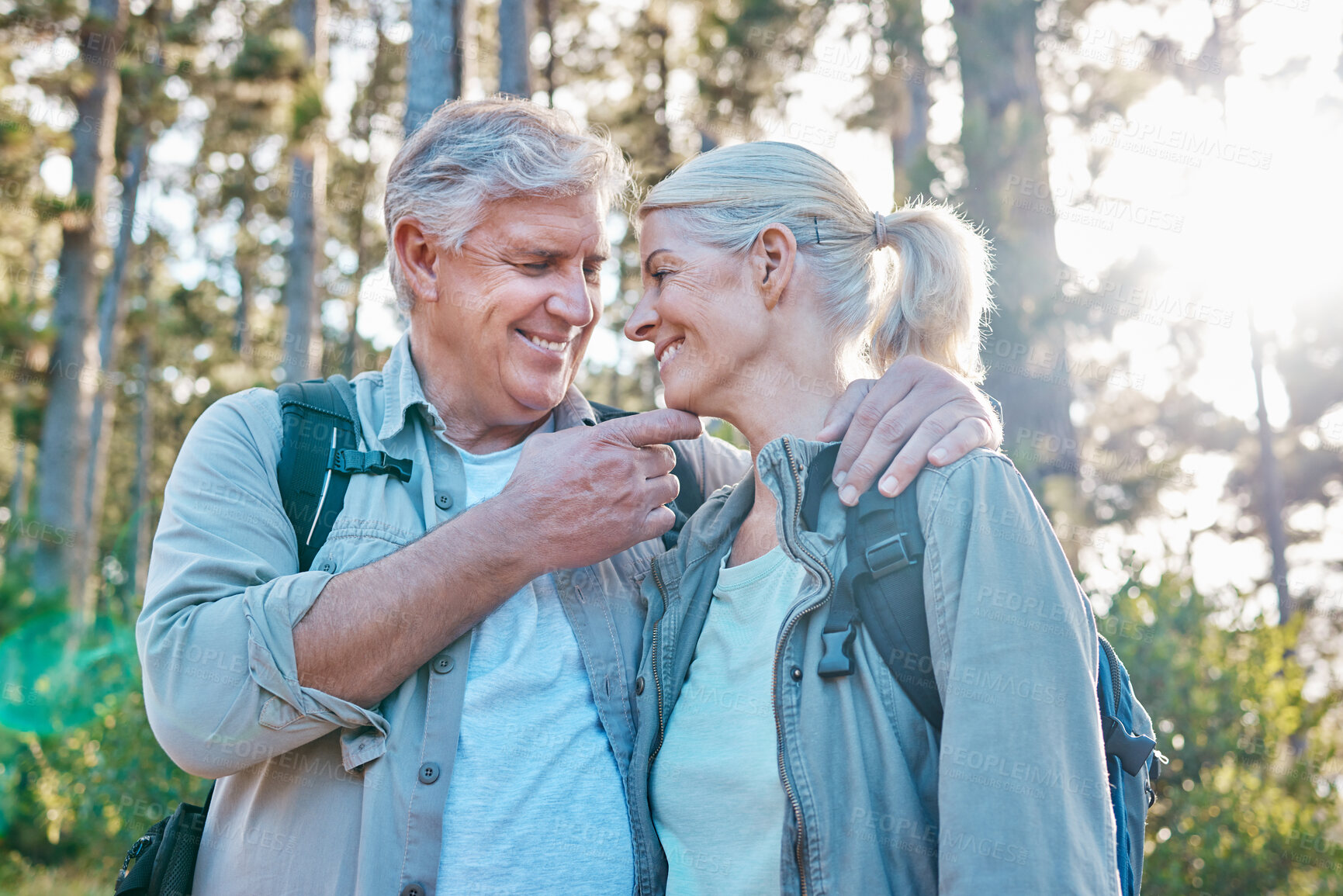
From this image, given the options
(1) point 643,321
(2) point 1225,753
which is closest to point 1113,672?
(1) point 643,321

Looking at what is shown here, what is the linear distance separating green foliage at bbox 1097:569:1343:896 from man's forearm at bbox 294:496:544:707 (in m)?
4.28

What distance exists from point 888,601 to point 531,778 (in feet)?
3.00

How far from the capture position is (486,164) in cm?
272

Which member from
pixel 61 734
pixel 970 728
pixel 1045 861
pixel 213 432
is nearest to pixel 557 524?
pixel 213 432

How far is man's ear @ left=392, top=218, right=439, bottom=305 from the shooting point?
2.83 meters

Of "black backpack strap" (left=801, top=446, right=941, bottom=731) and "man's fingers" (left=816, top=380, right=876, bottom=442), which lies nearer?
"black backpack strap" (left=801, top=446, right=941, bottom=731)

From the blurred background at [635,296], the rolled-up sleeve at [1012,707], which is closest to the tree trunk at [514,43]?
the blurred background at [635,296]

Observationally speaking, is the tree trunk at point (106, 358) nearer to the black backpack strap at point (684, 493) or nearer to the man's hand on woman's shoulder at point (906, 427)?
the black backpack strap at point (684, 493)

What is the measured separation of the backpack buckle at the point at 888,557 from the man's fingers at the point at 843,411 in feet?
1.25

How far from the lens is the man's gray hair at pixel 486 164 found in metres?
2.71

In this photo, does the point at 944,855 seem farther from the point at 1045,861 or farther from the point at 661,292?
the point at 661,292

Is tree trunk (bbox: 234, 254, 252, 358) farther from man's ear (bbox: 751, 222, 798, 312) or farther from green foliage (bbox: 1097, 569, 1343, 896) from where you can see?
man's ear (bbox: 751, 222, 798, 312)

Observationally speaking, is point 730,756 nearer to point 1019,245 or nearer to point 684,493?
point 684,493

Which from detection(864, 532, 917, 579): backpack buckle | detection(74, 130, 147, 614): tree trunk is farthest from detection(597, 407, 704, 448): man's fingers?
detection(74, 130, 147, 614): tree trunk
